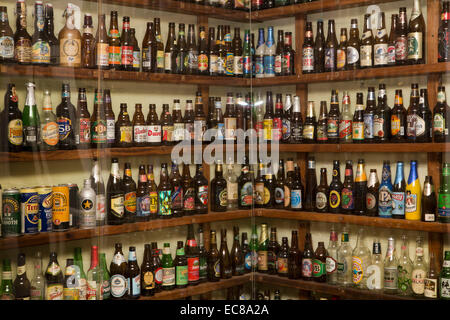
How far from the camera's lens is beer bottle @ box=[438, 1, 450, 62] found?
7.35 feet

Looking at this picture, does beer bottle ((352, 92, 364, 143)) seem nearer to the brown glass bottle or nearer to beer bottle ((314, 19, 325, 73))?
beer bottle ((314, 19, 325, 73))

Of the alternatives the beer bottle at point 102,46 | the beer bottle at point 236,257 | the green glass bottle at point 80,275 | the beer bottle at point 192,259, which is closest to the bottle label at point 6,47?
the beer bottle at point 102,46

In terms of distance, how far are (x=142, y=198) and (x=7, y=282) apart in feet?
2.07

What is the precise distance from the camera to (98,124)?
227 cm

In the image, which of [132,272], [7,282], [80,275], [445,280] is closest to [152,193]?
[132,272]

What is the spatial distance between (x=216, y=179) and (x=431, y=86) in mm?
1025

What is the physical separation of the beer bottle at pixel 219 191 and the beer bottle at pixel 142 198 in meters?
0.36

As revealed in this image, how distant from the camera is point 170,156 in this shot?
2494 mm

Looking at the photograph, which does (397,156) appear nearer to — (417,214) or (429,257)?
(417,214)

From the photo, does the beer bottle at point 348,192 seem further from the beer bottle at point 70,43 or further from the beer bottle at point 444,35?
the beer bottle at point 70,43

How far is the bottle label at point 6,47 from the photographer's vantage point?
6.60ft

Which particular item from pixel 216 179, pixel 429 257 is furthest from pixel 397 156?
pixel 216 179

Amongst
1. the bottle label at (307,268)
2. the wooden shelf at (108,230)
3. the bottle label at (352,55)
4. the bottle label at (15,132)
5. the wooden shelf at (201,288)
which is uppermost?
the bottle label at (352,55)

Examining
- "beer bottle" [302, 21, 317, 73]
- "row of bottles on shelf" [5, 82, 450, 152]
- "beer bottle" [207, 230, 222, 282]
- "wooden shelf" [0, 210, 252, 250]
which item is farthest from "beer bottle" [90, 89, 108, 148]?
"beer bottle" [302, 21, 317, 73]
